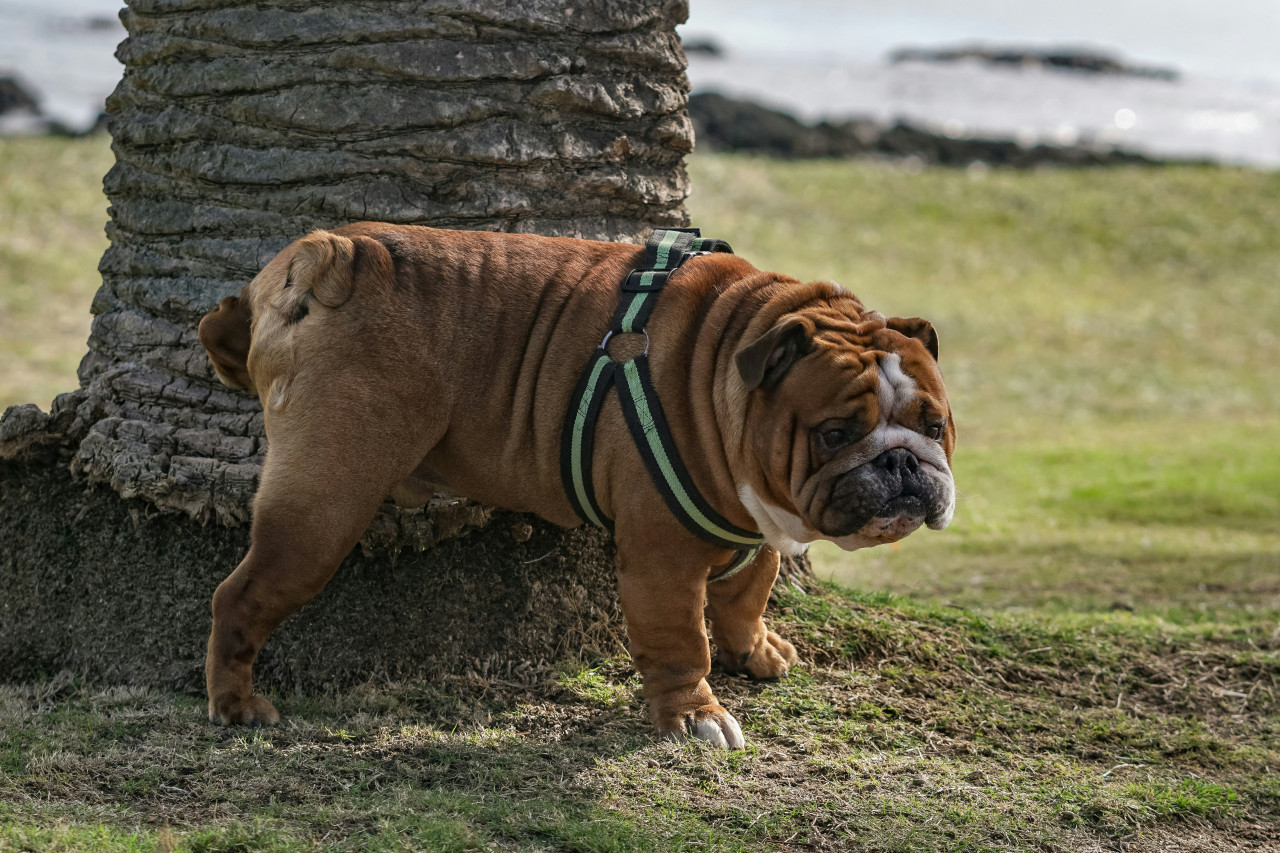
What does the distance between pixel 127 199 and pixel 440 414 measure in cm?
207

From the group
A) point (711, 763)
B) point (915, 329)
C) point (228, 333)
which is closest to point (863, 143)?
point (915, 329)

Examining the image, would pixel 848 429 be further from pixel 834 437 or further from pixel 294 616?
pixel 294 616

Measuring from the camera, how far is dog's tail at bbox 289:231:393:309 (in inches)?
168

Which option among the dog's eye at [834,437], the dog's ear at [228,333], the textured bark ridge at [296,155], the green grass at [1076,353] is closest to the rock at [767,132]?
the green grass at [1076,353]

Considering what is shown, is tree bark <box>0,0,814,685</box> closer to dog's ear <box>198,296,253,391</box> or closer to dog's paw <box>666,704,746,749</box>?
dog's ear <box>198,296,253,391</box>

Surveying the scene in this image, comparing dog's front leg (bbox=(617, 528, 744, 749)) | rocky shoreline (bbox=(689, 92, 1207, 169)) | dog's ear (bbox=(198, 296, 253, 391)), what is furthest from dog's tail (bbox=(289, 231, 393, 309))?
rocky shoreline (bbox=(689, 92, 1207, 169))

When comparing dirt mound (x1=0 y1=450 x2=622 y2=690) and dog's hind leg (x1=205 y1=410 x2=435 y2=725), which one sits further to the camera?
Result: dirt mound (x1=0 y1=450 x2=622 y2=690)

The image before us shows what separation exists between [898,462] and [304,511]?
201 cm

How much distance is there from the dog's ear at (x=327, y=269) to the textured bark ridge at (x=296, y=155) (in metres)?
0.69

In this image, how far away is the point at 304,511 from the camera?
4219 mm

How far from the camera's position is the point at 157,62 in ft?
17.0

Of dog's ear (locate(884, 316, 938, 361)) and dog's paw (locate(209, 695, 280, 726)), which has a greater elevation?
dog's ear (locate(884, 316, 938, 361))

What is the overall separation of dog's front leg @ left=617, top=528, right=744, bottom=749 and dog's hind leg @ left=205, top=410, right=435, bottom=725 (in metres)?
0.89

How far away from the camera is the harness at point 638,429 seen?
4.26m
